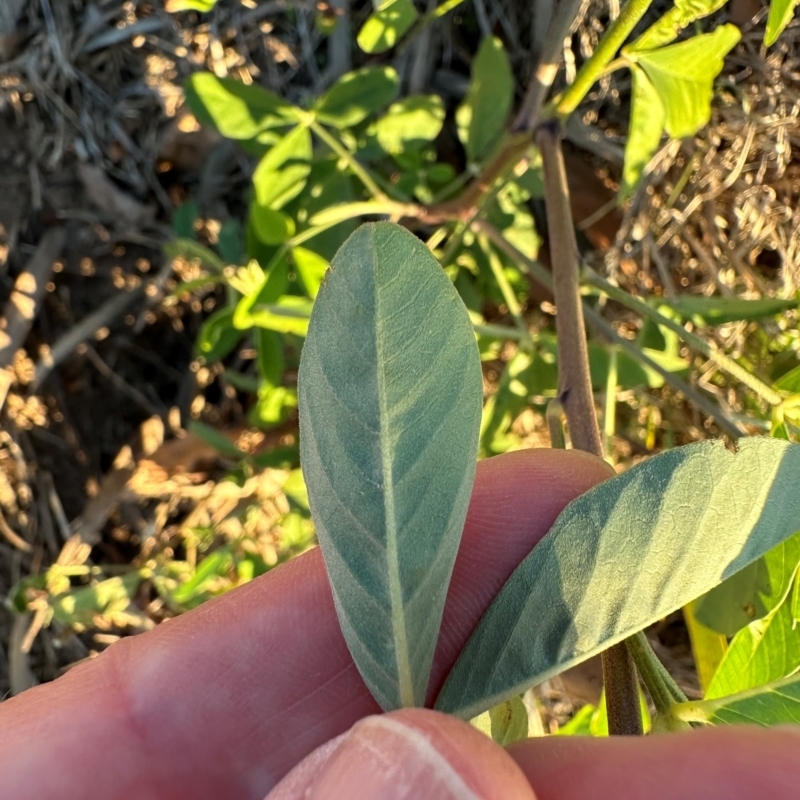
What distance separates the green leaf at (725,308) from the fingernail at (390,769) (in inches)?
28.7

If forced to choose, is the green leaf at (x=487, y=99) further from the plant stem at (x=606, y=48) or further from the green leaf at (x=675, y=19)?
the green leaf at (x=675, y=19)

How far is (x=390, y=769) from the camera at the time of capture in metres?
0.56

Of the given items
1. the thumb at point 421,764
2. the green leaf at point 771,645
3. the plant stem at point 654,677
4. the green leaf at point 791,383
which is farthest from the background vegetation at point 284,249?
the thumb at point 421,764

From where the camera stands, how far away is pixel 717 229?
4.10ft

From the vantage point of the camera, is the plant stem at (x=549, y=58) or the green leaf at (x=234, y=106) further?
the green leaf at (x=234, y=106)

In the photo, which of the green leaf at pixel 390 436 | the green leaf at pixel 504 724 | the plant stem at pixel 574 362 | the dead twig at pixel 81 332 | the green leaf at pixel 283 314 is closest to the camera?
the green leaf at pixel 390 436

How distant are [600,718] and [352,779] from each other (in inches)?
18.8

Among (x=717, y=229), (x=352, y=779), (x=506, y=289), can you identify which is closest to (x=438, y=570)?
(x=352, y=779)

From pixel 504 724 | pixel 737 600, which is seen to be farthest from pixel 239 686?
pixel 737 600

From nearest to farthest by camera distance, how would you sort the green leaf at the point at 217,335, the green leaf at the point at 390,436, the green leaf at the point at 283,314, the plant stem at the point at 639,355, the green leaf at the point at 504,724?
Result: the green leaf at the point at 390,436
the green leaf at the point at 504,724
the plant stem at the point at 639,355
the green leaf at the point at 283,314
the green leaf at the point at 217,335

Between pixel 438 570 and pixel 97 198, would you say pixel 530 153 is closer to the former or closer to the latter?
pixel 438 570

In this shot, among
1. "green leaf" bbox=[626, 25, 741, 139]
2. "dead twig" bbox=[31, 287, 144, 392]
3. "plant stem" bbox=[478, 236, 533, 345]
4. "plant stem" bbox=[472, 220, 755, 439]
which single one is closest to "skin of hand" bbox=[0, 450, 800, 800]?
"plant stem" bbox=[472, 220, 755, 439]

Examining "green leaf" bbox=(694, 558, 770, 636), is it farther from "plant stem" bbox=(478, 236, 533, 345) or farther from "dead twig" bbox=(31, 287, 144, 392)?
"dead twig" bbox=(31, 287, 144, 392)

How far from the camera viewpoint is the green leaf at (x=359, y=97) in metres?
1.11
